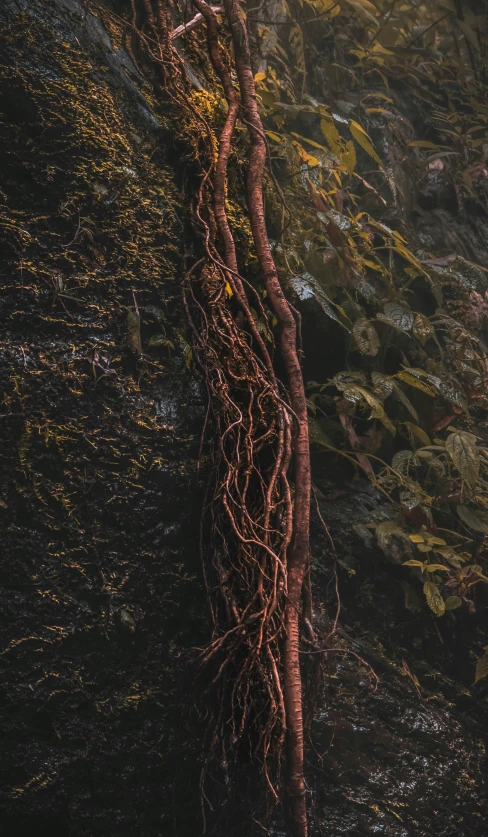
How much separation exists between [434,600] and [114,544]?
1180 millimetres

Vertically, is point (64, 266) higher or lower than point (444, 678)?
higher

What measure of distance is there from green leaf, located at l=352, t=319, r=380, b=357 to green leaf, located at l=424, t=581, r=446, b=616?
0.94 m

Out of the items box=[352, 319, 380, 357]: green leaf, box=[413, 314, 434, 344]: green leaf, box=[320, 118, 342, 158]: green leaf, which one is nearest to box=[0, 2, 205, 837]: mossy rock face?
box=[352, 319, 380, 357]: green leaf

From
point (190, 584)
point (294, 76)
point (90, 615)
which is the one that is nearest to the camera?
point (90, 615)

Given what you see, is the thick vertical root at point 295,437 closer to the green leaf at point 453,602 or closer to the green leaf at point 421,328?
the green leaf at point 453,602

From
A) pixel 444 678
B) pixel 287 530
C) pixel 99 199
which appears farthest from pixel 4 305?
pixel 444 678

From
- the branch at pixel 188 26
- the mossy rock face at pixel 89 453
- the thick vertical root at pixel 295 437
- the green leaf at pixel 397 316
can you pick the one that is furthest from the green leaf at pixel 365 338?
the branch at pixel 188 26

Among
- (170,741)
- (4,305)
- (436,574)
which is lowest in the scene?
(170,741)

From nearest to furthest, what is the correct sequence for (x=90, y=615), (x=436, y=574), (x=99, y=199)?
1. (x=90, y=615)
2. (x=99, y=199)
3. (x=436, y=574)

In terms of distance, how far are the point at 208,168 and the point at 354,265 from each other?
0.88 metres

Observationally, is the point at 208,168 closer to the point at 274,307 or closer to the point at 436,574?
the point at 274,307

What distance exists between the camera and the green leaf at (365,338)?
7.84 ft

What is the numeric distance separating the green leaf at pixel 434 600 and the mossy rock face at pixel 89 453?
35.3 inches

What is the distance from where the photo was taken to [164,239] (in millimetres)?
1887
